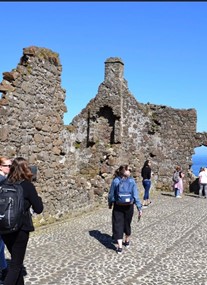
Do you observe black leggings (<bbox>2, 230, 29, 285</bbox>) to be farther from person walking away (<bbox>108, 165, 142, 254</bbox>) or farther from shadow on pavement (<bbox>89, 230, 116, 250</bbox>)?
shadow on pavement (<bbox>89, 230, 116, 250</bbox>)

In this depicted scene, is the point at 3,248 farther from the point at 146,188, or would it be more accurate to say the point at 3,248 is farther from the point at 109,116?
the point at 109,116

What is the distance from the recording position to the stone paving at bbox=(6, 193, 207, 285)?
20.2 ft

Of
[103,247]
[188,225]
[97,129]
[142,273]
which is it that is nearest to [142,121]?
[97,129]

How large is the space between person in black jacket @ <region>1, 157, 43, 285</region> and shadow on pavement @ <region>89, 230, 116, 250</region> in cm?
357

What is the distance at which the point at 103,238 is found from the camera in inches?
359

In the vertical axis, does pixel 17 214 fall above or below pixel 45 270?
above

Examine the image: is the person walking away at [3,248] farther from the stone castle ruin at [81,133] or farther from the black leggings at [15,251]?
the stone castle ruin at [81,133]

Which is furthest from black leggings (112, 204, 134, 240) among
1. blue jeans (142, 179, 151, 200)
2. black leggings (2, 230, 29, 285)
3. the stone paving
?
blue jeans (142, 179, 151, 200)

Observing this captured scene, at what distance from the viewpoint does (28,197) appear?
4895 millimetres

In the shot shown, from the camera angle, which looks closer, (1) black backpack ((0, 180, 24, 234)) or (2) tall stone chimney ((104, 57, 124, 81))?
(1) black backpack ((0, 180, 24, 234))

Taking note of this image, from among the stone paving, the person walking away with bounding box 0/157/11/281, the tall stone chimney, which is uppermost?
the tall stone chimney

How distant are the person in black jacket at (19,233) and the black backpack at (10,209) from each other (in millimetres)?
142

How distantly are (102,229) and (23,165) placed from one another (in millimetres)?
5555

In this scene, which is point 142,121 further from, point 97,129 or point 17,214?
point 17,214
